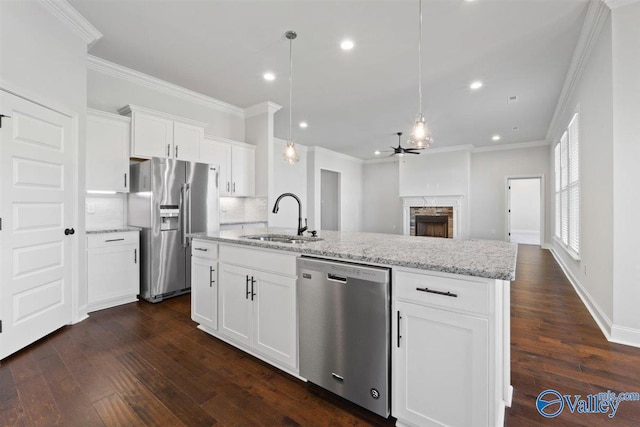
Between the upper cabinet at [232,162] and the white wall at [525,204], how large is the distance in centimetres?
1168

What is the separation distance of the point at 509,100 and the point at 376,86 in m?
2.39

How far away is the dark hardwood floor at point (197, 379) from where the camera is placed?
5.17ft

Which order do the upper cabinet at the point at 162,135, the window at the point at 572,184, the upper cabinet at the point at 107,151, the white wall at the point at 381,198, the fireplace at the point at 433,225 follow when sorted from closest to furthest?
1. the upper cabinet at the point at 107,151
2. the upper cabinet at the point at 162,135
3. the window at the point at 572,184
4. the fireplace at the point at 433,225
5. the white wall at the point at 381,198

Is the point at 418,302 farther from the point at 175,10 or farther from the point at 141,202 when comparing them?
the point at 141,202

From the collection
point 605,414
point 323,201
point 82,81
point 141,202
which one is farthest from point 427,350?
point 323,201

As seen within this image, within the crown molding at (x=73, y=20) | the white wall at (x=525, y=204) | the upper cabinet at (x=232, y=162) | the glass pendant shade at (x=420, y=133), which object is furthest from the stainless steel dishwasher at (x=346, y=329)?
the white wall at (x=525, y=204)

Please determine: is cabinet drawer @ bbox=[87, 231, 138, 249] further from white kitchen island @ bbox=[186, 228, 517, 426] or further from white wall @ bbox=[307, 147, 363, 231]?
white wall @ bbox=[307, 147, 363, 231]

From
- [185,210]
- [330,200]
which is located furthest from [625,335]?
[330,200]

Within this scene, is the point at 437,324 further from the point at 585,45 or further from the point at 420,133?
the point at 585,45

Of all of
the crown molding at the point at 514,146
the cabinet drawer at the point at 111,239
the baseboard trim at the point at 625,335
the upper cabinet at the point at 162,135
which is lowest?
the baseboard trim at the point at 625,335

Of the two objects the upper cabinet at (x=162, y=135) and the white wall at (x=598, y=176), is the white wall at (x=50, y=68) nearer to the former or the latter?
the upper cabinet at (x=162, y=135)

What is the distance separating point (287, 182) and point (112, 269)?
15.2 ft

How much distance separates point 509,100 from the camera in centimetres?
479

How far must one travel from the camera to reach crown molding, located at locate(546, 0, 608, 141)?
252cm
